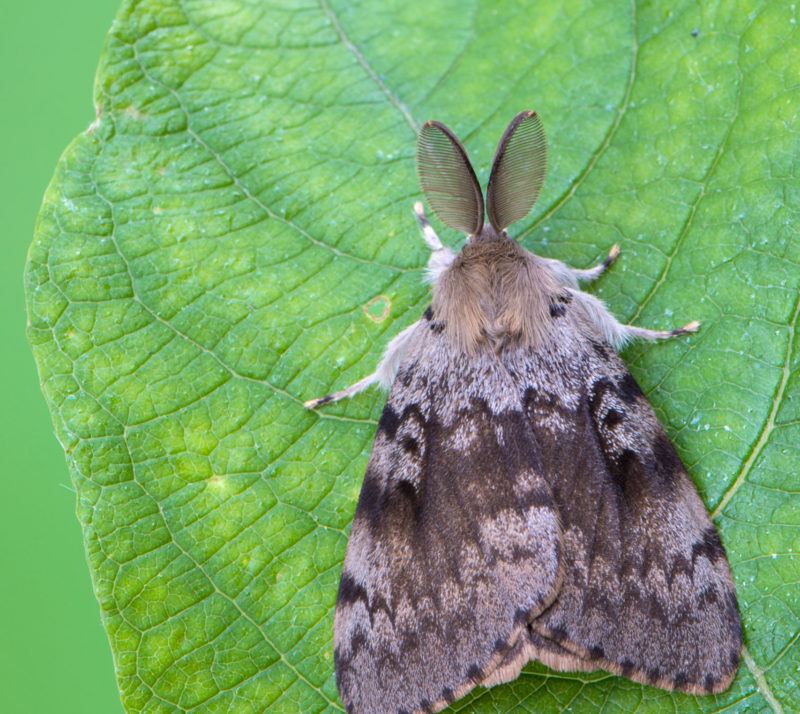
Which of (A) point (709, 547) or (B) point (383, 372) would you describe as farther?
(B) point (383, 372)

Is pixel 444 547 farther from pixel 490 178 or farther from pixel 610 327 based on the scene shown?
pixel 490 178

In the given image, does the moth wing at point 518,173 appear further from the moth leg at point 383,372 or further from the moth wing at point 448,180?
the moth leg at point 383,372

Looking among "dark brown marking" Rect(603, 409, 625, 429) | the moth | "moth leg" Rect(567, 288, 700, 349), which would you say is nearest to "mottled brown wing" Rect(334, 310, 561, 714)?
the moth

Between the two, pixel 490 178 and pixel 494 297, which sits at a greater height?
pixel 490 178

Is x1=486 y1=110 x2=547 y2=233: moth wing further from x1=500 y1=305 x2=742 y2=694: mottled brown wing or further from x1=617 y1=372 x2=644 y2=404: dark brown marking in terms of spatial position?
x1=617 y1=372 x2=644 y2=404: dark brown marking

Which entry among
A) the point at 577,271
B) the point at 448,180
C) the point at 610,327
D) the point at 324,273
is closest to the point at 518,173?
the point at 448,180

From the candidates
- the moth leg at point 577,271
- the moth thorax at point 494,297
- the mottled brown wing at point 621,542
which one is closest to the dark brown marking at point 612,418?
the mottled brown wing at point 621,542
